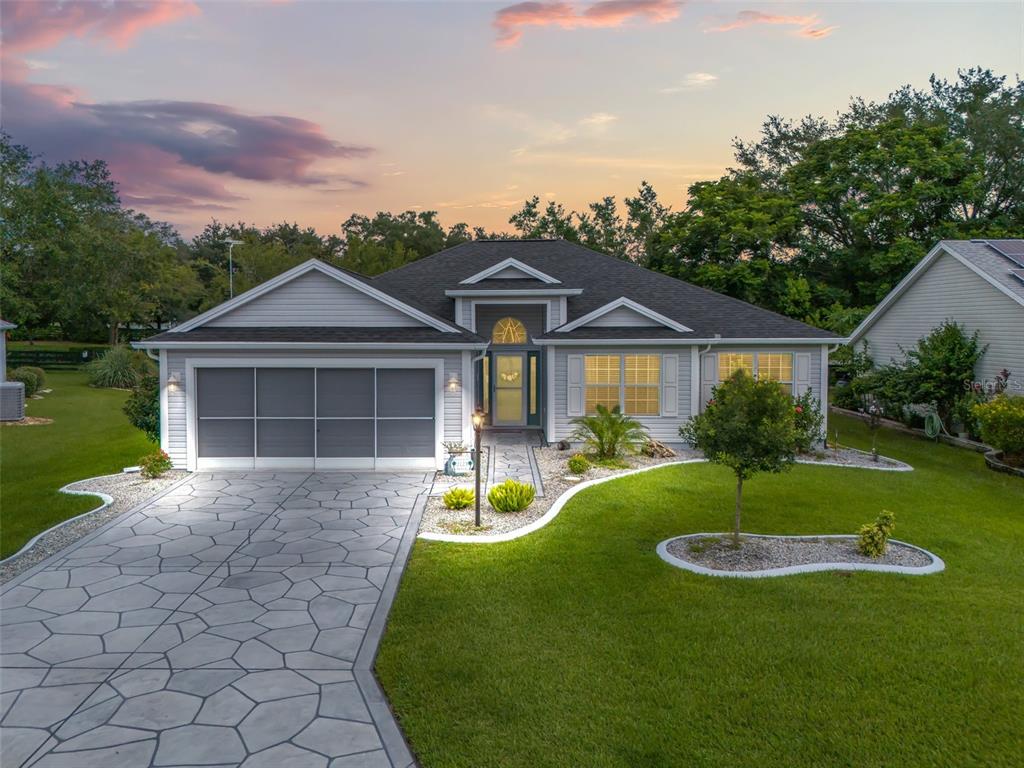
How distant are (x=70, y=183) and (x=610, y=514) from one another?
55.7 meters

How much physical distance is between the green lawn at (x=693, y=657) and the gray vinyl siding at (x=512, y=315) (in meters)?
10.2

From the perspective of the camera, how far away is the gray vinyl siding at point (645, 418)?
54.1 ft

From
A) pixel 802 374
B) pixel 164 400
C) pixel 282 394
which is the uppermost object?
pixel 802 374

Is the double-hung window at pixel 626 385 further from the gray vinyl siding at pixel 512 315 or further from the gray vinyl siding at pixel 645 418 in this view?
the gray vinyl siding at pixel 512 315

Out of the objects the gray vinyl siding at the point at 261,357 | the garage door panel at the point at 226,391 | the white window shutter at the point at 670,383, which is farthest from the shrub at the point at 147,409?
the white window shutter at the point at 670,383

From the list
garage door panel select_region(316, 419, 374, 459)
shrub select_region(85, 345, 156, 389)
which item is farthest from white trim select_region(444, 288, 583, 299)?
shrub select_region(85, 345, 156, 389)

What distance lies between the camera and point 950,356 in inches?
701

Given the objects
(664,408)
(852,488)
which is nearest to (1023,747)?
(852,488)

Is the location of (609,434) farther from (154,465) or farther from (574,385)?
(154,465)

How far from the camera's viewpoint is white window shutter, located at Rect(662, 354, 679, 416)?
16.5 m

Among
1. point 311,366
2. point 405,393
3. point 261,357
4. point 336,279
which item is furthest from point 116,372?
point 405,393

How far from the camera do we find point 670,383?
16.5m

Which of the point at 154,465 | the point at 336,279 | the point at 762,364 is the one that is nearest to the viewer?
the point at 154,465

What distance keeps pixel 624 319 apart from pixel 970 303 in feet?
33.0
